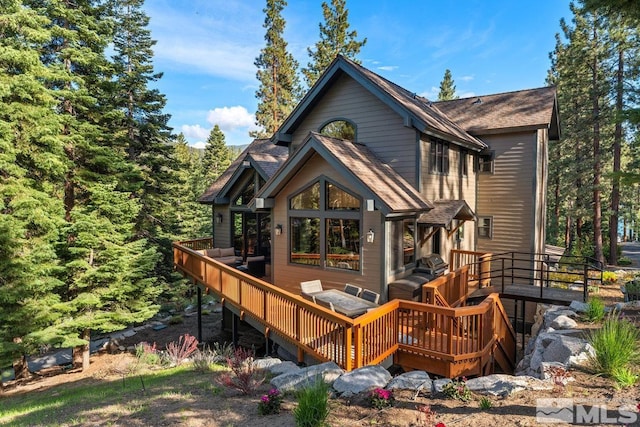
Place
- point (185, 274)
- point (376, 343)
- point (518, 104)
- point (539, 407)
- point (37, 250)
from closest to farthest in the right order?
point (539, 407) < point (376, 343) < point (37, 250) < point (185, 274) < point (518, 104)

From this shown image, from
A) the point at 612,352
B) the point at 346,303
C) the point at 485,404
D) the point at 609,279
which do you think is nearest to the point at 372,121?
the point at 346,303

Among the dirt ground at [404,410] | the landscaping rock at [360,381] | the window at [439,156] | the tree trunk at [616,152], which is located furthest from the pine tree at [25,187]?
the tree trunk at [616,152]

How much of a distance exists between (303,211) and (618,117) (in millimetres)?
7870

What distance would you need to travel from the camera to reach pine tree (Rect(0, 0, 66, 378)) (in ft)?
32.4

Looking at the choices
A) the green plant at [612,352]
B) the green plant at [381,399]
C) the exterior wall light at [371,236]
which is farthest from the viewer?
the exterior wall light at [371,236]

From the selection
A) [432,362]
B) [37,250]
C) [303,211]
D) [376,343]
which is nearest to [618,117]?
[432,362]

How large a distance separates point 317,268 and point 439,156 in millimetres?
5894

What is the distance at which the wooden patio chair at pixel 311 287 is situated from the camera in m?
9.42

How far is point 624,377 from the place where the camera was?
4.32m

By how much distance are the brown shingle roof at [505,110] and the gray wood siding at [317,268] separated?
330 inches

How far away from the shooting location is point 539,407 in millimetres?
4012

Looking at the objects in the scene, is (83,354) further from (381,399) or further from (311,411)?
(381,399)

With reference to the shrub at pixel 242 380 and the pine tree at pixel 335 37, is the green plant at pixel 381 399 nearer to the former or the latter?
the shrub at pixel 242 380

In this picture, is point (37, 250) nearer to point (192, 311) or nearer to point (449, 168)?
point (192, 311)
